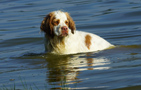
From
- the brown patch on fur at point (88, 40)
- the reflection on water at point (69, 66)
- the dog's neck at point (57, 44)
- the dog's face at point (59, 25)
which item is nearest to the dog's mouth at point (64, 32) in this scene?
the dog's face at point (59, 25)

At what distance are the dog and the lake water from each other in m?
0.21

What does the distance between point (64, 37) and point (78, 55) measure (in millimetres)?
663

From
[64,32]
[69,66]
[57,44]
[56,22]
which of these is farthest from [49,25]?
[69,66]

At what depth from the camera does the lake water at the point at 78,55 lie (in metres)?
6.92

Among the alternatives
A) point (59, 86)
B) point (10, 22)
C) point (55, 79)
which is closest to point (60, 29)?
point (55, 79)

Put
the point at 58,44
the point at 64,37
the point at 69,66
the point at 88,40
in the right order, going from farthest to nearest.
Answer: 1. the point at 88,40
2. the point at 58,44
3. the point at 64,37
4. the point at 69,66

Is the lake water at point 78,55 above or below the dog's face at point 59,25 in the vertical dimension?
below

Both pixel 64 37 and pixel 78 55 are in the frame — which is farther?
pixel 78 55

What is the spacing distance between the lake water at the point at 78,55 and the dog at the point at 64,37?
21 cm

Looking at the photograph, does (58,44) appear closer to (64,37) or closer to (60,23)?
(64,37)

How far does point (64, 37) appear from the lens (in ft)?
Result: 31.2

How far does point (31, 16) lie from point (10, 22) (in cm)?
135

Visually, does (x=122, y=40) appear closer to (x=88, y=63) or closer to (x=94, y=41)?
(x=94, y=41)

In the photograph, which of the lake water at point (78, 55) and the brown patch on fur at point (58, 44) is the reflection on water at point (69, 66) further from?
the brown patch on fur at point (58, 44)
